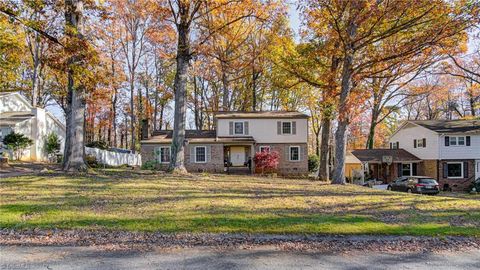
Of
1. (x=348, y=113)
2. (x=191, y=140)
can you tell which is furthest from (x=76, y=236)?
(x=191, y=140)

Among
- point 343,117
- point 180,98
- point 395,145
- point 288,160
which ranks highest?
point 180,98

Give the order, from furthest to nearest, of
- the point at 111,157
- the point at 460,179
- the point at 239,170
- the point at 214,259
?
the point at 111,157
the point at 460,179
the point at 239,170
the point at 214,259

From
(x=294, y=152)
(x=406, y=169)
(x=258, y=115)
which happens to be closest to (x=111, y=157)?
(x=258, y=115)

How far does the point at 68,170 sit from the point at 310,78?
1377 cm

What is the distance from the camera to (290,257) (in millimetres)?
5027

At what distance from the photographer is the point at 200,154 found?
2700cm

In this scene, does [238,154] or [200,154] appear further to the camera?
[238,154]

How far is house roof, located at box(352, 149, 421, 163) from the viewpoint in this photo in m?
31.3

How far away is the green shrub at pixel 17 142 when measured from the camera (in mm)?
23047

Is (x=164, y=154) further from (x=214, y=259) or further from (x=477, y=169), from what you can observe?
(x=477, y=169)

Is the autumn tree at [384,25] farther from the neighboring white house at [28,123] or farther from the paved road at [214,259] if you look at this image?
the neighboring white house at [28,123]

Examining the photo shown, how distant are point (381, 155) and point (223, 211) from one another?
94.6 feet

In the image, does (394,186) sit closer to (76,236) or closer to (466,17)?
(466,17)

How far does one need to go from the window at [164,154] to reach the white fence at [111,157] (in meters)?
4.97
